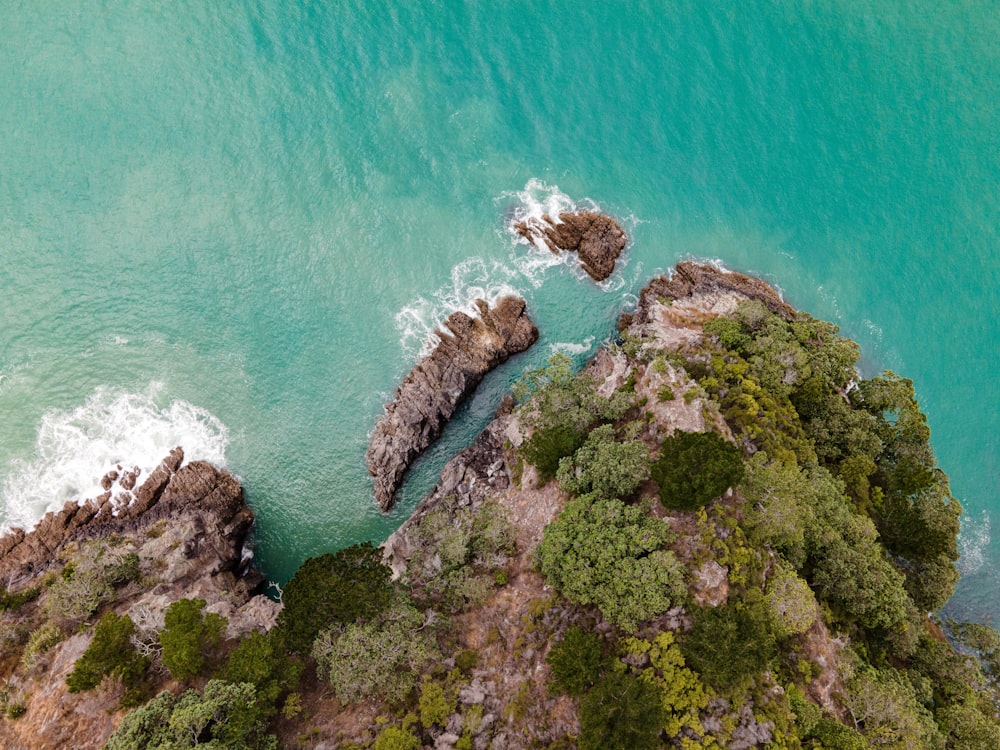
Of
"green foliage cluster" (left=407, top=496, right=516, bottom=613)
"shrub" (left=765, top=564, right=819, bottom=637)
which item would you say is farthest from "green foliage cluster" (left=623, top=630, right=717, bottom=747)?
"green foliage cluster" (left=407, top=496, right=516, bottom=613)

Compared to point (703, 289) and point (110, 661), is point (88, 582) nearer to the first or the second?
point (110, 661)

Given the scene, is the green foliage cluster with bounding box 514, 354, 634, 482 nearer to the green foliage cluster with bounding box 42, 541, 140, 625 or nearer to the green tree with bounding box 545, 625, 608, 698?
the green tree with bounding box 545, 625, 608, 698

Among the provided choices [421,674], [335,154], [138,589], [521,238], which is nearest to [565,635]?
[421,674]

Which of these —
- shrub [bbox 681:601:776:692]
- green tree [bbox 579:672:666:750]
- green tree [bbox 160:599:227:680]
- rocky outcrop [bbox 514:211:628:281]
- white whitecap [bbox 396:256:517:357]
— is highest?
rocky outcrop [bbox 514:211:628:281]

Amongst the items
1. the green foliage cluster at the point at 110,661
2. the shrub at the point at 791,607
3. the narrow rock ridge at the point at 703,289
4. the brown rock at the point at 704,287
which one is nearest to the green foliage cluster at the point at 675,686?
the shrub at the point at 791,607

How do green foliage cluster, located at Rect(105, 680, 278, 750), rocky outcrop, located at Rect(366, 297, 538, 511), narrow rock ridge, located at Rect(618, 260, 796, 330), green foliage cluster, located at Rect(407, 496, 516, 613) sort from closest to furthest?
green foliage cluster, located at Rect(105, 680, 278, 750) < green foliage cluster, located at Rect(407, 496, 516, 613) < rocky outcrop, located at Rect(366, 297, 538, 511) < narrow rock ridge, located at Rect(618, 260, 796, 330)
